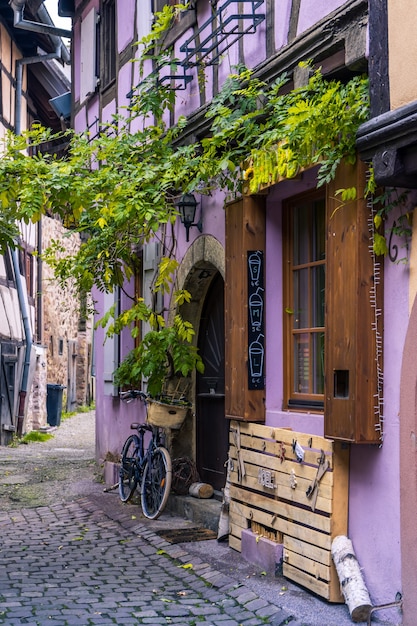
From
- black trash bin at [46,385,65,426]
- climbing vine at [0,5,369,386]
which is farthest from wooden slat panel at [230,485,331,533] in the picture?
black trash bin at [46,385,65,426]

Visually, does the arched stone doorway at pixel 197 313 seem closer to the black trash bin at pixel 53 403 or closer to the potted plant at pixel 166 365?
the potted plant at pixel 166 365

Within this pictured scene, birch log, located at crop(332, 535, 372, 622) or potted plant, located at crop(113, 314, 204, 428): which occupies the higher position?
potted plant, located at crop(113, 314, 204, 428)

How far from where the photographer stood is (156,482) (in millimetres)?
8312

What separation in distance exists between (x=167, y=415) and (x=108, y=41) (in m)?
5.16

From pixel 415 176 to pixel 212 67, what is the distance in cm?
349

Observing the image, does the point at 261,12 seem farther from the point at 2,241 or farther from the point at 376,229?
the point at 2,241

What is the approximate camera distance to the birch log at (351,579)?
16.1 ft

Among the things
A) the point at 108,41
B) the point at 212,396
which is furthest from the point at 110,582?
the point at 108,41

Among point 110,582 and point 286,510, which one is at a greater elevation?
point 286,510

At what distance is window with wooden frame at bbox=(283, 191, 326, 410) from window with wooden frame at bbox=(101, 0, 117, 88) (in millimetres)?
5199

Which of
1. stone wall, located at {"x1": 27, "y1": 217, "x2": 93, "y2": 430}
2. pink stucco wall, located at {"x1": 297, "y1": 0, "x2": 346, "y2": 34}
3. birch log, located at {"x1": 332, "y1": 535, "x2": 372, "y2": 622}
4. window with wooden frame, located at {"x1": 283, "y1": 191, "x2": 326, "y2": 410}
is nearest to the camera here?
birch log, located at {"x1": 332, "y1": 535, "x2": 372, "y2": 622}

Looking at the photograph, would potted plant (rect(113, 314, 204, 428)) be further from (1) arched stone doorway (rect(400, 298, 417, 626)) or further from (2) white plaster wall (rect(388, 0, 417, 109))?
(2) white plaster wall (rect(388, 0, 417, 109))

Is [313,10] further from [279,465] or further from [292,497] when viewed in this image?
[292,497]

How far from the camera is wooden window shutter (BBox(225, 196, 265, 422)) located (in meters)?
6.62
